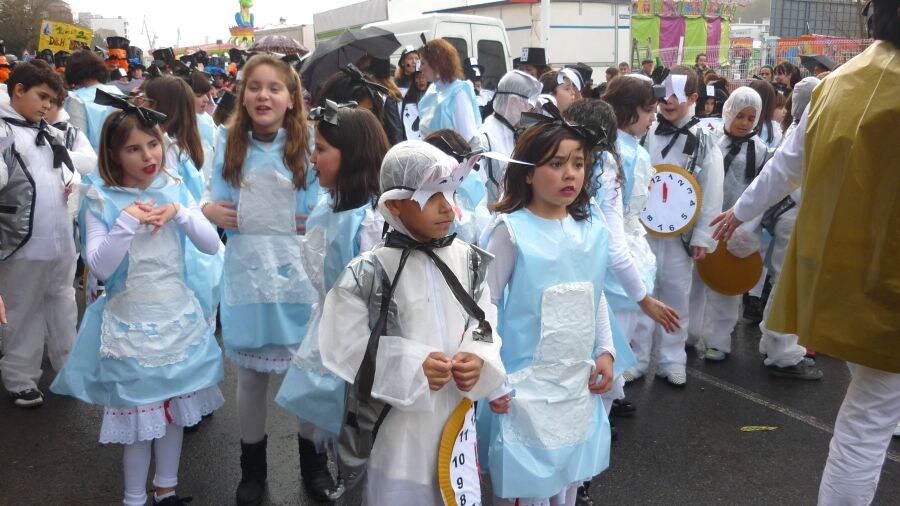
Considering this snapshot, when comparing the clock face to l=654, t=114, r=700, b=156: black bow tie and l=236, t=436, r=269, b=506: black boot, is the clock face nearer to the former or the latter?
l=654, t=114, r=700, b=156: black bow tie

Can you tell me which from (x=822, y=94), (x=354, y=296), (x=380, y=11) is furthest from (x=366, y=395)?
(x=380, y=11)

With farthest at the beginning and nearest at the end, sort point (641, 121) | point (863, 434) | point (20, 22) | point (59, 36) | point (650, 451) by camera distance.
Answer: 1. point (20, 22)
2. point (59, 36)
3. point (641, 121)
4. point (650, 451)
5. point (863, 434)

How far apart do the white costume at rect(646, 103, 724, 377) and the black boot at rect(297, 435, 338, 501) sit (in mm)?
2560

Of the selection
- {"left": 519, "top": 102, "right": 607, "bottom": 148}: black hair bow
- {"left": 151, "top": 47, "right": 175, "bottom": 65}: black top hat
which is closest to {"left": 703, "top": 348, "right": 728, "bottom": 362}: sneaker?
{"left": 519, "top": 102, "right": 607, "bottom": 148}: black hair bow

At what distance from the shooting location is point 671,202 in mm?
4910

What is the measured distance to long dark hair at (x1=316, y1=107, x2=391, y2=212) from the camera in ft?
9.89

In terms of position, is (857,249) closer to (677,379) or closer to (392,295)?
(392,295)

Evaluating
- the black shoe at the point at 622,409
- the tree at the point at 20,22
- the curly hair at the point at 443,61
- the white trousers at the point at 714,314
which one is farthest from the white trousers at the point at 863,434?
the tree at the point at 20,22

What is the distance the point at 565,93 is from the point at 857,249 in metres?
4.08

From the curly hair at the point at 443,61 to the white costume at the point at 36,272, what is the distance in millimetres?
3378

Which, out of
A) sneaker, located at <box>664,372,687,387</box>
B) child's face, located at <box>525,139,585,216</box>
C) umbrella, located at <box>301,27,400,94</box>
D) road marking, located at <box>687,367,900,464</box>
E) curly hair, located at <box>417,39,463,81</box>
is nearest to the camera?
child's face, located at <box>525,139,585,216</box>

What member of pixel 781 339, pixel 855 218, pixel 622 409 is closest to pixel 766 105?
pixel 781 339

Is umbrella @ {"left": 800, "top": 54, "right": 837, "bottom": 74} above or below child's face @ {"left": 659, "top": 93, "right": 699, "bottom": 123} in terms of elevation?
above

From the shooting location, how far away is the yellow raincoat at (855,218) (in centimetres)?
264
